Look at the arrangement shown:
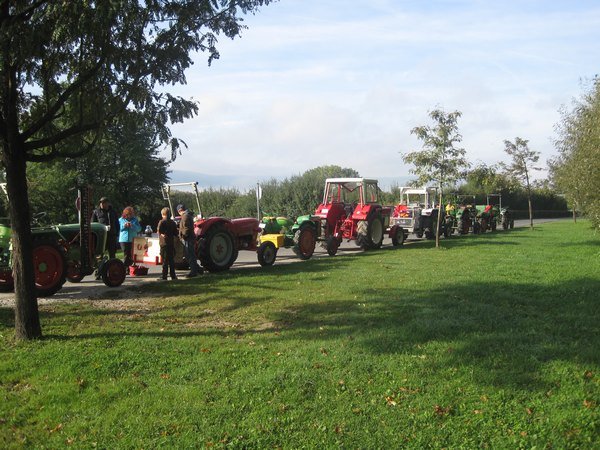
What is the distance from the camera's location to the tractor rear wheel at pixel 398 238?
783 inches

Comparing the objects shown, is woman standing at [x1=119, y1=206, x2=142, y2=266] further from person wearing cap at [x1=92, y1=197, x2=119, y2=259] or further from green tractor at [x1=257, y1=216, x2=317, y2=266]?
green tractor at [x1=257, y1=216, x2=317, y2=266]

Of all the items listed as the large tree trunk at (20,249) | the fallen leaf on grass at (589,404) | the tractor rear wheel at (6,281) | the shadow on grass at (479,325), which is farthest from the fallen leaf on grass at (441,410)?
the tractor rear wheel at (6,281)

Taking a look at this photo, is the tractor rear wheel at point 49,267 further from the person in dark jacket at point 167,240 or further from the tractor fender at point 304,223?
the tractor fender at point 304,223

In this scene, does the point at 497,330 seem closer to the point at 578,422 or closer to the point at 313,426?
the point at 578,422

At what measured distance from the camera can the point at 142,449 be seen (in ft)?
14.0

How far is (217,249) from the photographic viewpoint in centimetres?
1310

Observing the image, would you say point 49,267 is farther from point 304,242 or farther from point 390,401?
point 390,401

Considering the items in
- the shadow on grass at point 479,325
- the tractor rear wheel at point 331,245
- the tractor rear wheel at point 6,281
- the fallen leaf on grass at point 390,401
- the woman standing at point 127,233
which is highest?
the woman standing at point 127,233

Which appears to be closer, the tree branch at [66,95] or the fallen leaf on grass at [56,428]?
the fallen leaf on grass at [56,428]

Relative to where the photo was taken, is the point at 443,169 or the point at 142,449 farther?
the point at 443,169

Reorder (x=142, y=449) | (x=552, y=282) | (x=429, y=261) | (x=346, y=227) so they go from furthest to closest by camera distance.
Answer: (x=346, y=227) → (x=429, y=261) → (x=552, y=282) → (x=142, y=449)

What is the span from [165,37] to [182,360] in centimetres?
408

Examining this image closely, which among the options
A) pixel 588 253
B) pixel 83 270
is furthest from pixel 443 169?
pixel 83 270

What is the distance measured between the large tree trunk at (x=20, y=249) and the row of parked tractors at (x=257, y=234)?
3.01 meters
